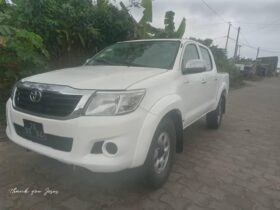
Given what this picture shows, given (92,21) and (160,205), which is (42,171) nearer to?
(160,205)

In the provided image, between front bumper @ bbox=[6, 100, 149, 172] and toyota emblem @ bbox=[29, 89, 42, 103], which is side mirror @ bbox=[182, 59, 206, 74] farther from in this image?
toyota emblem @ bbox=[29, 89, 42, 103]

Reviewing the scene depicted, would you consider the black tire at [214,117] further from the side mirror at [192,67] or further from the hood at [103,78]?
the hood at [103,78]

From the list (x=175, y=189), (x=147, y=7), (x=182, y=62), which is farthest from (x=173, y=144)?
(x=147, y=7)

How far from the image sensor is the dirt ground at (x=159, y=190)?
3.22m

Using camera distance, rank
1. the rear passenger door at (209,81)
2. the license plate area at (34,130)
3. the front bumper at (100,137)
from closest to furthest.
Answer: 1. the front bumper at (100,137)
2. the license plate area at (34,130)
3. the rear passenger door at (209,81)

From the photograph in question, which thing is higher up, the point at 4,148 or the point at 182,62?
the point at 182,62

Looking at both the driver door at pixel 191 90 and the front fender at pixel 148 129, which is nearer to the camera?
the front fender at pixel 148 129

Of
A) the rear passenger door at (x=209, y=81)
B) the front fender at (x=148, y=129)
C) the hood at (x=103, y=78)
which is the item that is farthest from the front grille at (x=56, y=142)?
the rear passenger door at (x=209, y=81)

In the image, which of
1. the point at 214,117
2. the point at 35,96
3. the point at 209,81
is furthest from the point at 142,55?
the point at 214,117

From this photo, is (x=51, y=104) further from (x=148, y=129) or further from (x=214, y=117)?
(x=214, y=117)

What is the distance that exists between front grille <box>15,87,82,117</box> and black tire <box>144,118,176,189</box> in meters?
0.91

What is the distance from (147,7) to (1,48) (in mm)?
4325

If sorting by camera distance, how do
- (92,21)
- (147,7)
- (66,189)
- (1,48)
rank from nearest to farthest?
(66,189) < (1,48) < (92,21) < (147,7)

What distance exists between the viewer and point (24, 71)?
20.1 ft
